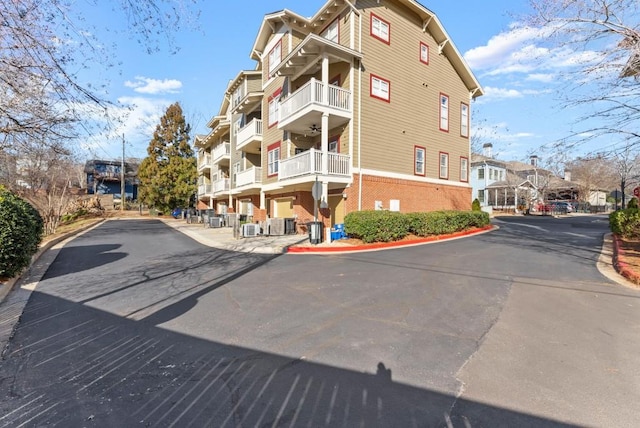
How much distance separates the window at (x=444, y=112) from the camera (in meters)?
21.3

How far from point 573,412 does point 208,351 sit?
3759 mm

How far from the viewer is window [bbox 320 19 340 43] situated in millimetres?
16938

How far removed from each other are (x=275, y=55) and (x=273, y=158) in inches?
267

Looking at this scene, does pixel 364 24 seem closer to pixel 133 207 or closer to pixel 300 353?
pixel 300 353

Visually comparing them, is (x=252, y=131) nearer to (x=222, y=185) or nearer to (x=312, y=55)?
(x=312, y=55)

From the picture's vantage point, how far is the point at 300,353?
153 inches

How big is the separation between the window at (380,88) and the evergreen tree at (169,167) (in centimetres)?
3068

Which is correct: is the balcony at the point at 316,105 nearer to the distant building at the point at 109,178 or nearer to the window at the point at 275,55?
the window at the point at 275,55

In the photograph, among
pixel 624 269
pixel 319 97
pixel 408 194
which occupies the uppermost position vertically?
pixel 319 97

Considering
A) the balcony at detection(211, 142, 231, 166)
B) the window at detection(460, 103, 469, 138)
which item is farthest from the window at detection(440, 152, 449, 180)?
the balcony at detection(211, 142, 231, 166)

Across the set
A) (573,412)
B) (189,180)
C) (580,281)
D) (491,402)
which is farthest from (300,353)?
(189,180)

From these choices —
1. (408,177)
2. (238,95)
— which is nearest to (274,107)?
(238,95)

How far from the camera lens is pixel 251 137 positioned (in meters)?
22.7

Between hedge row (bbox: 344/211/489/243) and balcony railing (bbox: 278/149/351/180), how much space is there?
7.88ft
